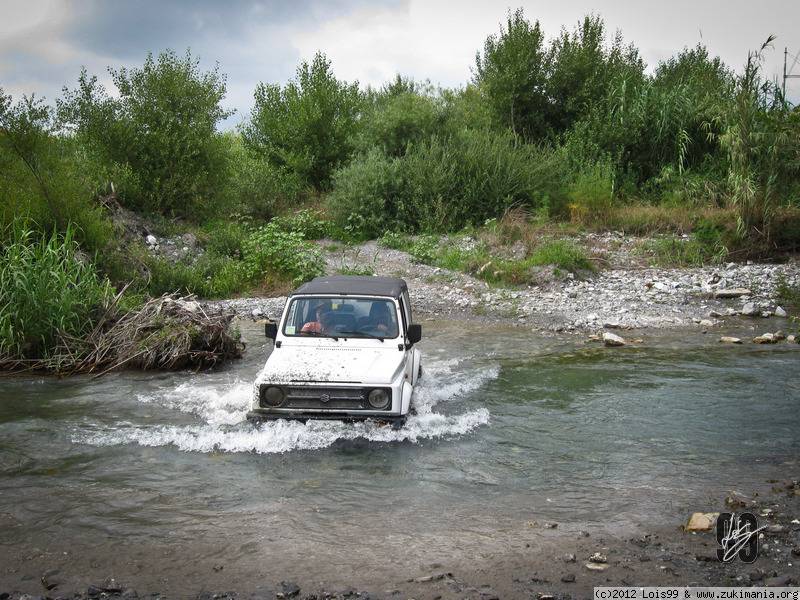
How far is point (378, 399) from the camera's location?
7984 mm

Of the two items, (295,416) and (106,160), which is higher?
(106,160)

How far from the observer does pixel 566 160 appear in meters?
24.8

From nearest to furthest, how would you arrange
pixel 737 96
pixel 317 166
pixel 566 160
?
pixel 737 96
pixel 566 160
pixel 317 166

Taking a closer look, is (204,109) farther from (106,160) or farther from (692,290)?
(692,290)

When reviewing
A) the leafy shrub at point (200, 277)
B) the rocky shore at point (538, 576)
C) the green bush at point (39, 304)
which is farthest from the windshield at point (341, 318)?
the leafy shrub at point (200, 277)

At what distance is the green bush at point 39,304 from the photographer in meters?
12.2

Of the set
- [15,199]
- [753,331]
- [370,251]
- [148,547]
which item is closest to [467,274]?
[370,251]

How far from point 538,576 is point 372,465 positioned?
275cm

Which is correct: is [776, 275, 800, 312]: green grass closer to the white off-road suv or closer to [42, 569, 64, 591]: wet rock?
the white off-road suv

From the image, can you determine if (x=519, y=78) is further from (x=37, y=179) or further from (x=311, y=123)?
(x=37, y=179)

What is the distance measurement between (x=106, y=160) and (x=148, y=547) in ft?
65.1

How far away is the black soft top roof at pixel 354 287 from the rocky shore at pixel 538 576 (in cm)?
398

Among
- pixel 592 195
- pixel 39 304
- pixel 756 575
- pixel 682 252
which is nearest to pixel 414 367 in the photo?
pixel 756 575

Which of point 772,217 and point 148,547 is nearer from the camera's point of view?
point 148,547
